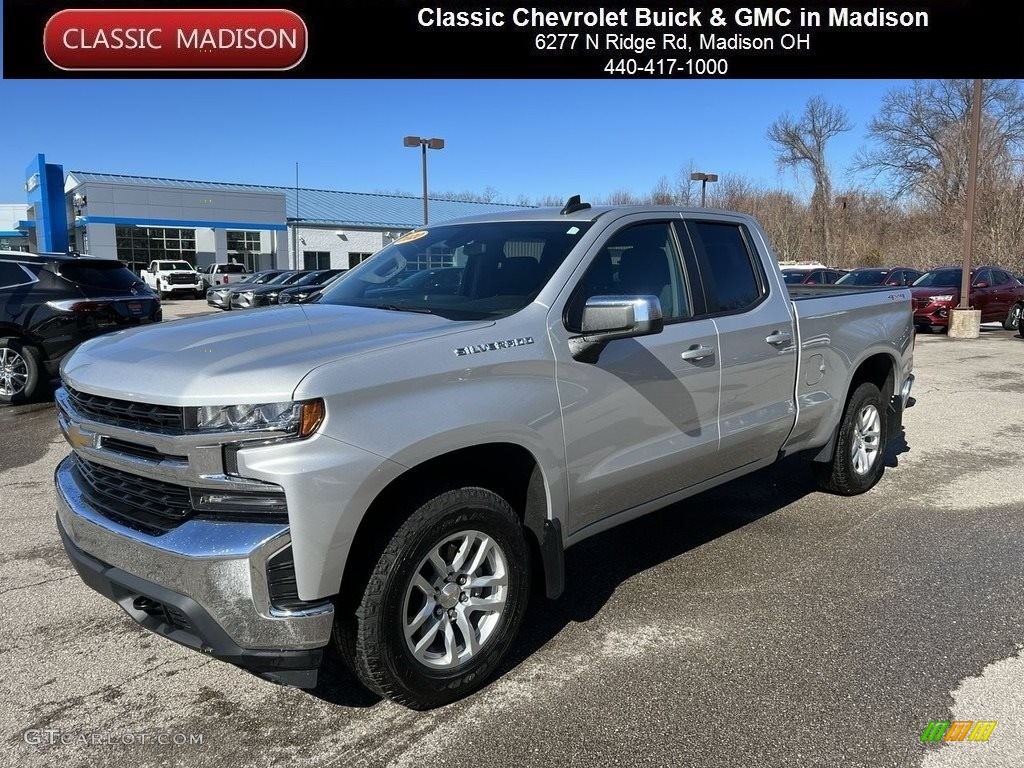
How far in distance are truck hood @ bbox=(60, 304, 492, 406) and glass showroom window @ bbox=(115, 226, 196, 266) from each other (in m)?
47.1

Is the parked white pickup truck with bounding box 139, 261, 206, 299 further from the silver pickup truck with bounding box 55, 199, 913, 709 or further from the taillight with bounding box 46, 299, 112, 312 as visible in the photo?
the silver pickup truck with bounding box 55, 199, 913, 709

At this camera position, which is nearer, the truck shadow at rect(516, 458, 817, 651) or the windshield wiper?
the windshield wiper

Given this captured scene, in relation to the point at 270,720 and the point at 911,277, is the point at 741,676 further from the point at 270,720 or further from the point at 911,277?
the point at 911,277

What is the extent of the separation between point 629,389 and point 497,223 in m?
1.25

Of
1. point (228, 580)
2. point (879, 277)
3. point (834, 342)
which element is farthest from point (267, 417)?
point (879, 277)

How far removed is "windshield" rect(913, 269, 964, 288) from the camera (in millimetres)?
19859

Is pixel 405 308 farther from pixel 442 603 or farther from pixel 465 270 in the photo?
pixel 442 603

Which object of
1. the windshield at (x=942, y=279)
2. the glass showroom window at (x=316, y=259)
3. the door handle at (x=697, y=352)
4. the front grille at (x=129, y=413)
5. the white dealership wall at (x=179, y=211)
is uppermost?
the white dealership wall at (x=179, y=211)

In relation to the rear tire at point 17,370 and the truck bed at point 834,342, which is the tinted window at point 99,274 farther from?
the truck bed at point 834,342

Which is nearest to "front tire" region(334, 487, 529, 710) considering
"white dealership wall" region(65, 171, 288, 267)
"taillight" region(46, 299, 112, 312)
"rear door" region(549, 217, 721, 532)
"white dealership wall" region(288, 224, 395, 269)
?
"rear door" region(549, 217, 721, 532)

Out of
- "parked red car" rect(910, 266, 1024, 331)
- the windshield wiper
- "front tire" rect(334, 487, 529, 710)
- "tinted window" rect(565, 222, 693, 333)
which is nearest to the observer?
"front tire" rect(334, 487, 529, 710)

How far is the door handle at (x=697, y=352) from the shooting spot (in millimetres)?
3955

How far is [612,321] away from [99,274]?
8828 millimetres
